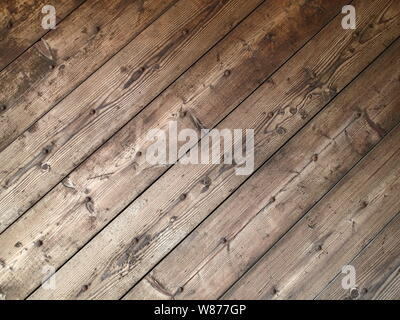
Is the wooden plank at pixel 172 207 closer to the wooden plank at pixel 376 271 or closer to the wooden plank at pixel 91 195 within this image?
the wooden plank at pixel 91 195

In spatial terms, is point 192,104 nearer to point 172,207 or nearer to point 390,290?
point 172,207

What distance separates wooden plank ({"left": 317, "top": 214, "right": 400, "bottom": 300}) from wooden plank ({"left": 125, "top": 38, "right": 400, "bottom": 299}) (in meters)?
0.25

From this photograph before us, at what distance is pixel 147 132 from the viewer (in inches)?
75.1

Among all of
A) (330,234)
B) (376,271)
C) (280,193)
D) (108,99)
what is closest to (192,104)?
(108,99)

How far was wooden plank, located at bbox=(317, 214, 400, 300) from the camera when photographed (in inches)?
71.4

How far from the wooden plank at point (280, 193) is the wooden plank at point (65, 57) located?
71cm

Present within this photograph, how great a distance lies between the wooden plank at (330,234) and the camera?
182cm

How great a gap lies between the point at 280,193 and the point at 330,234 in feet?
0.75

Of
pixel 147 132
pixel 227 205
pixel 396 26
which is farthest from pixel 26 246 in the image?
pixel 396 26

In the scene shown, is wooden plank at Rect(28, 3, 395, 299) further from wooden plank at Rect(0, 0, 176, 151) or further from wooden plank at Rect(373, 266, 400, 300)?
wooden plank at Rect(373, 266, 400, 300)

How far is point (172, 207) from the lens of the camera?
1.87 meters

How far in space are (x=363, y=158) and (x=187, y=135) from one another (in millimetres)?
650
